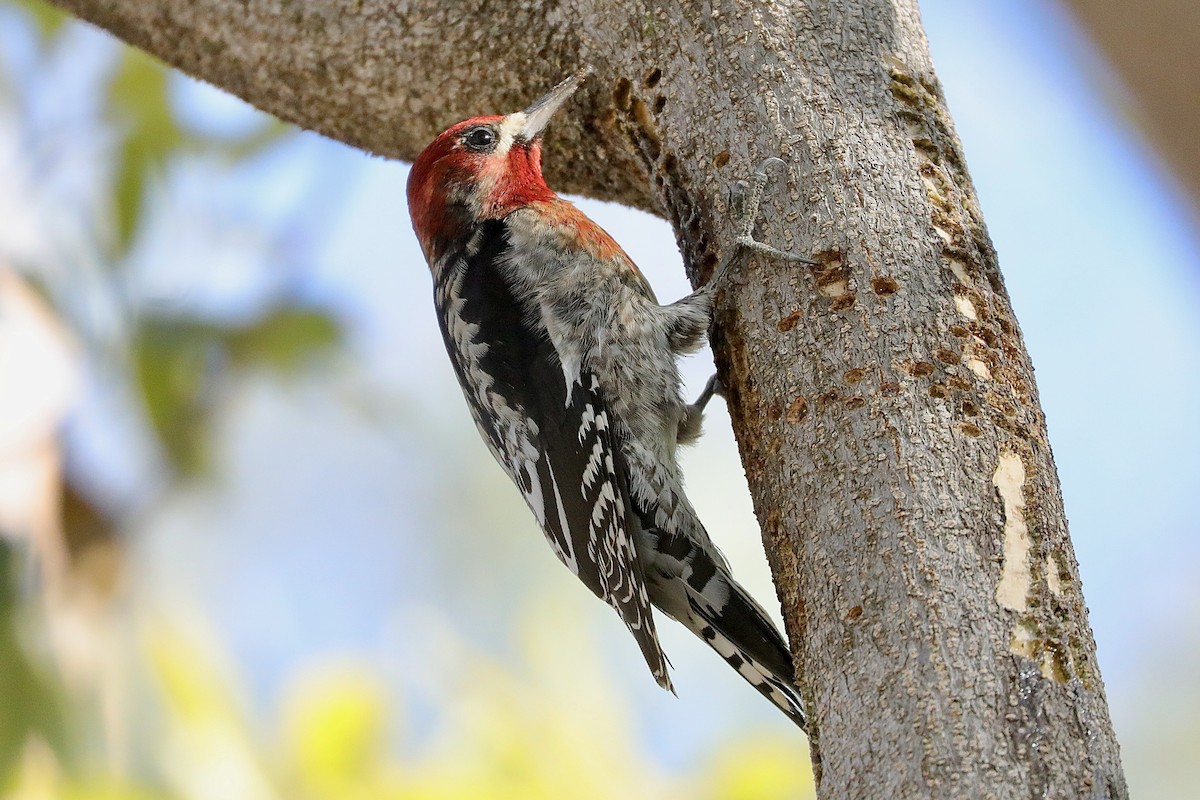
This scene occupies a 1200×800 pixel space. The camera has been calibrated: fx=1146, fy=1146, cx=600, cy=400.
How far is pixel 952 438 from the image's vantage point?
1.91 meters

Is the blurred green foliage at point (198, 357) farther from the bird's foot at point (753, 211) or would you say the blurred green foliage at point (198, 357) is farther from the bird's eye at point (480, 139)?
the bird's foot at point (753, 211)

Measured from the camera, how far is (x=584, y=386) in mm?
2912

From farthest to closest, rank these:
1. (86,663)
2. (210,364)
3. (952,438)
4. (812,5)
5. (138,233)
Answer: (210,364) < (138,233) < (86,663) < (812,5) < (952,438)

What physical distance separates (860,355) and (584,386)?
1003mm

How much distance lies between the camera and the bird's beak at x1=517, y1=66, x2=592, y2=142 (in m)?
2.78

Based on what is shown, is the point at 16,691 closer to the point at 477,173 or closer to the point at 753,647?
the point at 477,173

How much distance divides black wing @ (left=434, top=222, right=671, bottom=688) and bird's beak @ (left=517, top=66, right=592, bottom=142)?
12.3 inches

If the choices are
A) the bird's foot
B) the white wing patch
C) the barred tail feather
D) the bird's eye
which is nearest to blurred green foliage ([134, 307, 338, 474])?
the white wing patch

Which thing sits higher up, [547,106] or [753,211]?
[547,106]

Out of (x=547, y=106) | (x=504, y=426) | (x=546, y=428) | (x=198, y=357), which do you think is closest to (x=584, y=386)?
(x=546, y=428)

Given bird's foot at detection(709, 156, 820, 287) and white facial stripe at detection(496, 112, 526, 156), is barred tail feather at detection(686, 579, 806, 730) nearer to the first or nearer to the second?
bird's foot at detection(709, 156, 820, 287)

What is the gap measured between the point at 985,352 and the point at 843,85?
0.66 meters

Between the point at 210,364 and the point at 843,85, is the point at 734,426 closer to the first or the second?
the point at 843,85

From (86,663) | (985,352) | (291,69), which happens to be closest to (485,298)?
(291,69)
